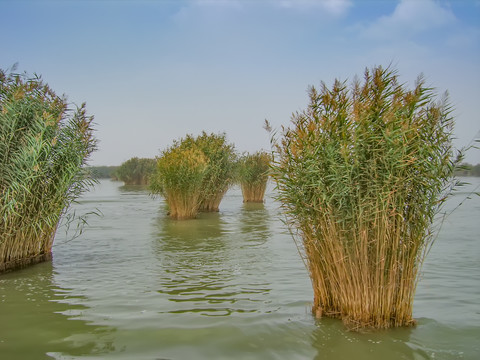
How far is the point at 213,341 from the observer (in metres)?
5.45

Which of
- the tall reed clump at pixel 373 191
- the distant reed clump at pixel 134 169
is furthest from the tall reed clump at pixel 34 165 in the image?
the distant reed clump at pixel 134 169

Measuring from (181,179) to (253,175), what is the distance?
1018 cm

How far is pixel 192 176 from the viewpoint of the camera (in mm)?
17703

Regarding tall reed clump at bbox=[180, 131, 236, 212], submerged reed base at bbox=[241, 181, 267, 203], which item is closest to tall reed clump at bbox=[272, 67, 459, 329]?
tall reed clump at bbox=[180, 131, 236, 212]

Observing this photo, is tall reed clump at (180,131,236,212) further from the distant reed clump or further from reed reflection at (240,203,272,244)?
the distant reed clump

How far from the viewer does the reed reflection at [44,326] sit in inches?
204

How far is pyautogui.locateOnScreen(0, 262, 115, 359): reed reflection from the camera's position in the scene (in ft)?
17.0

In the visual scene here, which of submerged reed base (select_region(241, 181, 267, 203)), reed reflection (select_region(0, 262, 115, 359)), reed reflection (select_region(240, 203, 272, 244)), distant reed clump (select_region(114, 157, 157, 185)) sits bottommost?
reed reflection (select_region(0, 262, 115, 359))

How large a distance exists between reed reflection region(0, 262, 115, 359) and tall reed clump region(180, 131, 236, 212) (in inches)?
524

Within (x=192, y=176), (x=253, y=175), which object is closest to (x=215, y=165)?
(x=192, y=176)

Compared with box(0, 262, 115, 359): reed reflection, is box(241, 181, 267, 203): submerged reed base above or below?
above

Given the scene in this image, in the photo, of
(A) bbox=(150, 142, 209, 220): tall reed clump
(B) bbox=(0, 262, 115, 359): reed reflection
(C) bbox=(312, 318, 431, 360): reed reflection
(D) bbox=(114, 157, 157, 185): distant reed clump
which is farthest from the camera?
(D) bbox=(114, 157, 157, 185): distant reed clump

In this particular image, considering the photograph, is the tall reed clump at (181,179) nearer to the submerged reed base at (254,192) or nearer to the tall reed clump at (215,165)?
the tall reed clump at (215,165)

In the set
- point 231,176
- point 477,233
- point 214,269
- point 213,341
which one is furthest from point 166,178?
point 213,341
